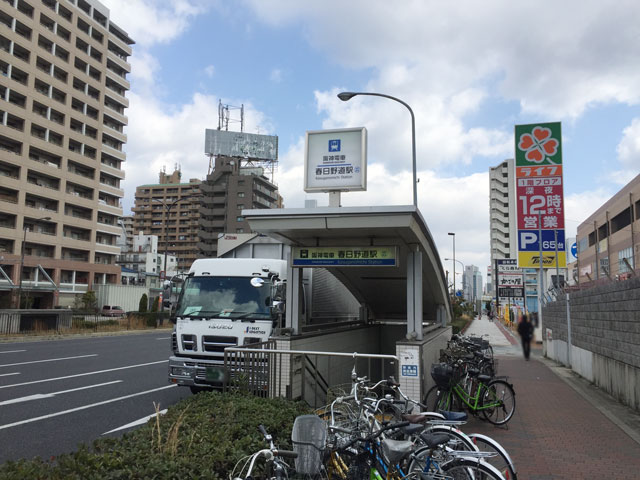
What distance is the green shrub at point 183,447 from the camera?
3.72 metres

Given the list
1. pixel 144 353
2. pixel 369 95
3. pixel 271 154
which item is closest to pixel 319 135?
pixel 369 95

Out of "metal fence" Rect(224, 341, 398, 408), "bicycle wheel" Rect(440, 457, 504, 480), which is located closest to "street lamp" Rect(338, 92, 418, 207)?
"metal fence" Rect(224, 341, 398, 408)

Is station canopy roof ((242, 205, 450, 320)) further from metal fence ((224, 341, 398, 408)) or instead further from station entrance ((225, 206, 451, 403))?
metal fence ((224, 341, 398, 408))

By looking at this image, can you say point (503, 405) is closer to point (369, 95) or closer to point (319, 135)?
point (319, 135)

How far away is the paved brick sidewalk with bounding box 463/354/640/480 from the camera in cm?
576

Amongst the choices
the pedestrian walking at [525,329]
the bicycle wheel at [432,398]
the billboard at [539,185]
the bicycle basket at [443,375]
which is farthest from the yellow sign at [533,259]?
the pedestrian walking at [525,329]

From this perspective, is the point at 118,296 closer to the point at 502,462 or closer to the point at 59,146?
the point at 59,146

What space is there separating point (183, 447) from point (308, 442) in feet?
4.89

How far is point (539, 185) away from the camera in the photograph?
19.8 metres

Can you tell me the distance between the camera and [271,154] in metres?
103

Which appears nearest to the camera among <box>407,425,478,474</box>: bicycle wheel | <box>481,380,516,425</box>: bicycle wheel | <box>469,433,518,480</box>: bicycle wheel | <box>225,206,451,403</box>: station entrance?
<box>407,425,478,474</box>: bicycle wheel

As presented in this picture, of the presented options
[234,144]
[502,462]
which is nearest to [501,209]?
[234,144]

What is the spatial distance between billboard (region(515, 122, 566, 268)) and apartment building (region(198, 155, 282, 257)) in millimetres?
75735

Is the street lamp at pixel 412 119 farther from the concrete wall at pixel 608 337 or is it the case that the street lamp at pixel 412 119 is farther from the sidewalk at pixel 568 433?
the sidewalk at pixel 568 433
